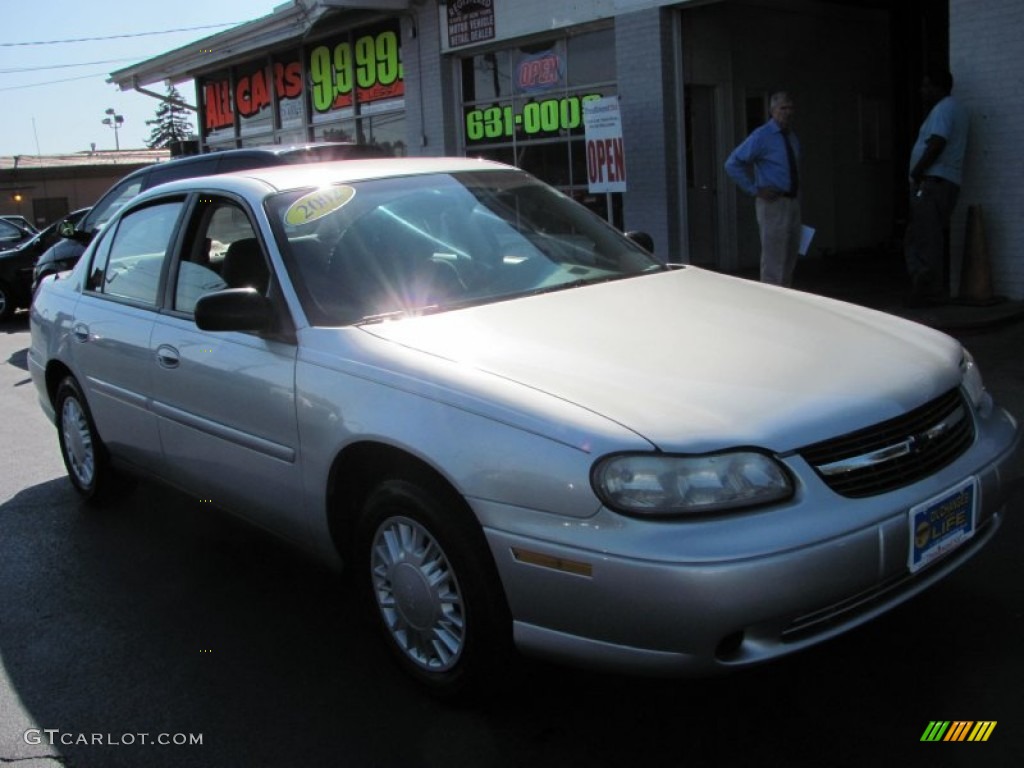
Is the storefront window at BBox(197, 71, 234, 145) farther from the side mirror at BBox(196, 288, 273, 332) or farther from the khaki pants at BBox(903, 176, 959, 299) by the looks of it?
the side mirror at BBox(196, 288, 273, 332)

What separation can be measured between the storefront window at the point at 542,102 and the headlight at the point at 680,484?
31.8 feet

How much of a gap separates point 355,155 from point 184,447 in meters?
5.31

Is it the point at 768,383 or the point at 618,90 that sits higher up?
the point at 618,90

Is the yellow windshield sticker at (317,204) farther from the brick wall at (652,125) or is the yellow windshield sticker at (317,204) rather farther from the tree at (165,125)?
the tree at (165,125)

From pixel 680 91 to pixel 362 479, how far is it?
8919 mm

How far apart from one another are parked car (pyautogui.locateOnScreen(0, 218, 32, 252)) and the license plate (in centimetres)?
1746

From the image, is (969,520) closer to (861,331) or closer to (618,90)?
(861,331)

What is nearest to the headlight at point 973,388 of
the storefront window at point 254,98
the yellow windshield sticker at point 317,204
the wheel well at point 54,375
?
the yellow windshield sticker at point 317,204

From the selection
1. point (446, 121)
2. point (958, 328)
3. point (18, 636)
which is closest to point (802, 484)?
point (18, 636)

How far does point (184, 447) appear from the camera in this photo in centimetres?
427

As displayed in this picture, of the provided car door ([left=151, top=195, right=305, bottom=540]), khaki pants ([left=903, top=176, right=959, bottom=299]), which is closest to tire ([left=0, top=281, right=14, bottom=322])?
car door ([left=151, top=195, right=305, bottom=540])

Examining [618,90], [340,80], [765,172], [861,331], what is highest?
[340,80]

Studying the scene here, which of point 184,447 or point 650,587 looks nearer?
point 650,587

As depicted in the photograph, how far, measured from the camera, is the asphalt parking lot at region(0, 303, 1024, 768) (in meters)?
2.97
